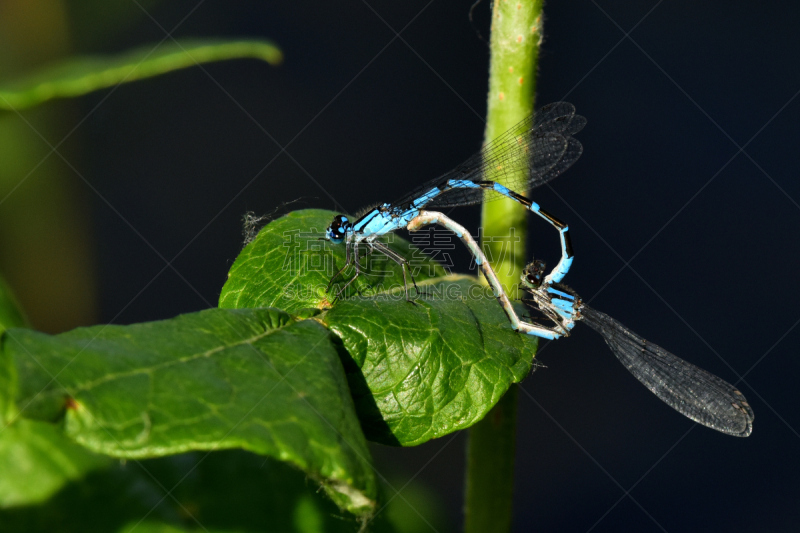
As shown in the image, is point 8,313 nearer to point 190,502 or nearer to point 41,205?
point 190,502

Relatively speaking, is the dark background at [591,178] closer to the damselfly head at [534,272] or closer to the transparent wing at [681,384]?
the transparent wing at [681,384]

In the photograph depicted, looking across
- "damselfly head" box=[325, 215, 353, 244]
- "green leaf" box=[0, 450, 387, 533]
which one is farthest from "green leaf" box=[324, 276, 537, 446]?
"damselfly head" box=[325, 215, 353, 244]

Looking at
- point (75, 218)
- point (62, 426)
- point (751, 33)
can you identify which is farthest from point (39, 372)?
point (751, 33)

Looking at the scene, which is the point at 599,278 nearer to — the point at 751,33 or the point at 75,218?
the point at 751,33

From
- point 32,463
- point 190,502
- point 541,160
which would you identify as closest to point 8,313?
point 32,463

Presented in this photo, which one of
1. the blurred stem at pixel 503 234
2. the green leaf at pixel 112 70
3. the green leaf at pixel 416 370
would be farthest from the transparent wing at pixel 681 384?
the green leaf at pixel 112 70

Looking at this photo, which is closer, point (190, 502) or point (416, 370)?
point (190, 502)

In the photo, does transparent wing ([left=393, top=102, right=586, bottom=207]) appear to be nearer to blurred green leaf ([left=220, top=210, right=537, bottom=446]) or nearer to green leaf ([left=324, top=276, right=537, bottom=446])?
blurred green leaf ([left=220, top=210, right=537, bottom=446])
